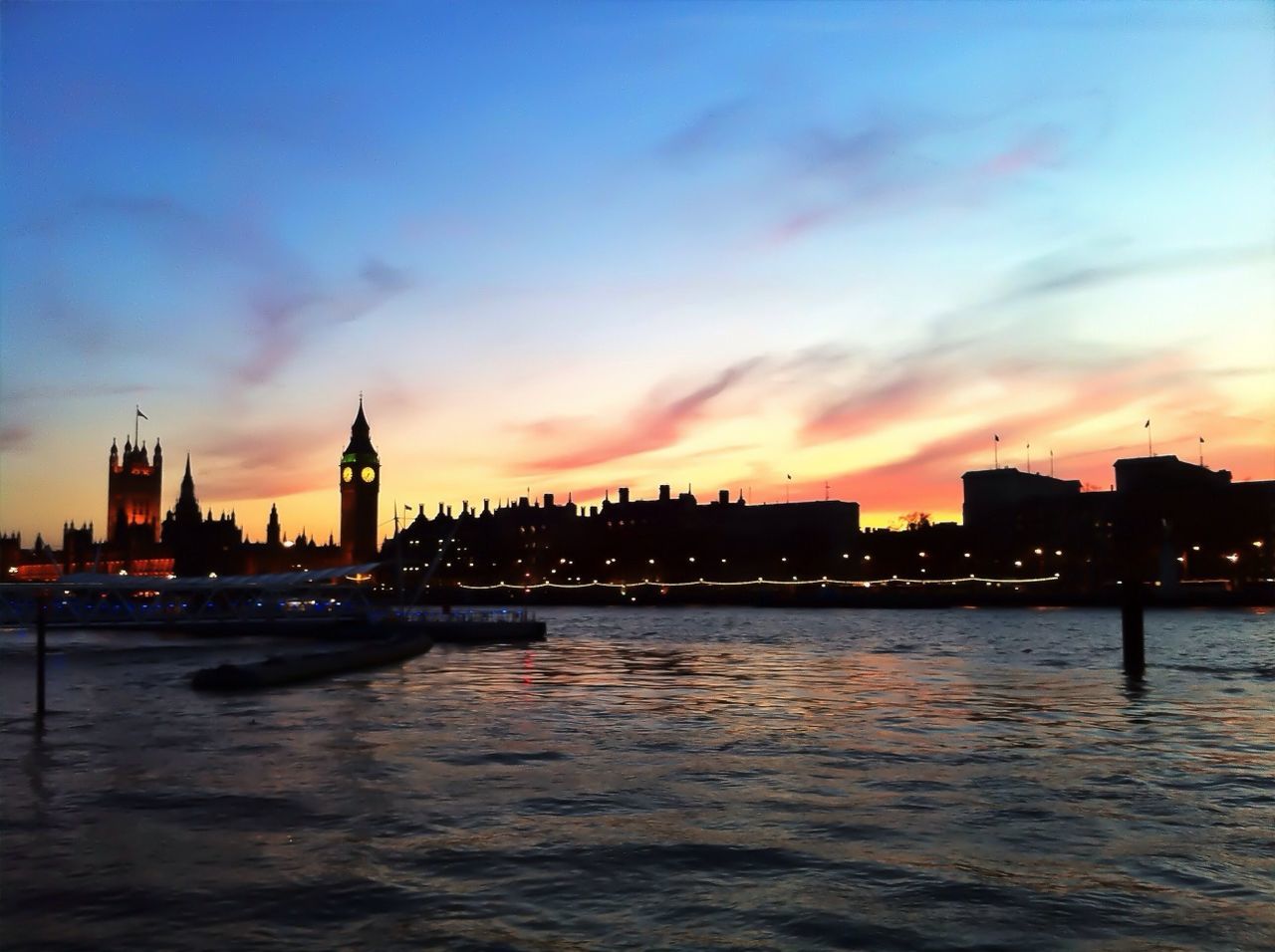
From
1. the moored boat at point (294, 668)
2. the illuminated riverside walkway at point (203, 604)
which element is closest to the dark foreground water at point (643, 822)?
the moored boat at point (294, 668)

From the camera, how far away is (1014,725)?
36.3m

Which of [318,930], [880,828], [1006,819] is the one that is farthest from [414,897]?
[1006,819]

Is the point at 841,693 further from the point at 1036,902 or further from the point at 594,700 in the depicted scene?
the point at 1036,902

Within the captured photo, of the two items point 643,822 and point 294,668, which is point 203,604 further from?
point 643,822

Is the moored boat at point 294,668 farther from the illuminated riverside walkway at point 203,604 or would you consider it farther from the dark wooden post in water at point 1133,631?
the dark wooden post in water at point 1133,631

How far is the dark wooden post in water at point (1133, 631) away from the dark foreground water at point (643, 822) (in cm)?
1166

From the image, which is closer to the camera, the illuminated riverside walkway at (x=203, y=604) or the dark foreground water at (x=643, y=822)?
the dark foreground water at (x=643, y=822)

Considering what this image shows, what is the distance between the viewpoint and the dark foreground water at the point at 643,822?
613 inches

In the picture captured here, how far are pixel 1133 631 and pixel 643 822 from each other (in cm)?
4677

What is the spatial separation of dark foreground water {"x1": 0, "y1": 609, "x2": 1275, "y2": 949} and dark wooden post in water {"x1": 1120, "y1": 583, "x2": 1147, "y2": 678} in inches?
459

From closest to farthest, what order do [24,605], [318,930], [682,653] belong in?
1. [318,930]
2. [682,653]
3. [24,605]

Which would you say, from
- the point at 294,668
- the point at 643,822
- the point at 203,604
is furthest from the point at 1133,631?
the point at 203,604

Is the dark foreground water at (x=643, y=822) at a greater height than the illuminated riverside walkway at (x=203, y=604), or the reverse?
the illuminated riverside walkway at (x=203, y=604)

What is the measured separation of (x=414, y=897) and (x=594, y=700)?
29.5 meters
